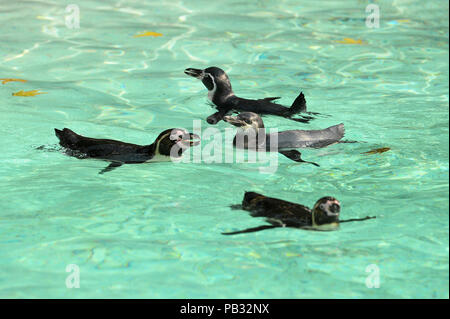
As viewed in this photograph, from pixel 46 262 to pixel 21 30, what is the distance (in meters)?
6.67

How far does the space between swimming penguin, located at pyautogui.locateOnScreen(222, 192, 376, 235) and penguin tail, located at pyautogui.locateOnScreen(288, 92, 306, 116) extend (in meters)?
2.07

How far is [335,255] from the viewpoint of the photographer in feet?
13.0

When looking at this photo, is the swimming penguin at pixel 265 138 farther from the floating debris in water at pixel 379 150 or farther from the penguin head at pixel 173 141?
the penguin head at pixel 173 141

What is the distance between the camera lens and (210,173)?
5.33 meters

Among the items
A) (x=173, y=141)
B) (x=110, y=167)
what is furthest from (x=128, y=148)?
(x=173, y=141)

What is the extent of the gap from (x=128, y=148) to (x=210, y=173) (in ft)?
2.15

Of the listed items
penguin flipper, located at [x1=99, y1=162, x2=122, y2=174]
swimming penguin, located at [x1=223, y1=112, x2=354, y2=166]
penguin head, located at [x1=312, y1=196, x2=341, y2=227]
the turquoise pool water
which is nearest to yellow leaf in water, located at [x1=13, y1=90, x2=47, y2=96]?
the turquoise pool water

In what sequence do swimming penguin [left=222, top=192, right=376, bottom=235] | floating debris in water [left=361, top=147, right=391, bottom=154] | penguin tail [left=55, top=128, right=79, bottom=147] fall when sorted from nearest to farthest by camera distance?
swimming penguin [left=222, top=192, right=376, bottom=235] < penguin tail [left=55, top=128, right=79, bottom=147] < floating debris in water [left=361, top=147, right=391, bottom=154]

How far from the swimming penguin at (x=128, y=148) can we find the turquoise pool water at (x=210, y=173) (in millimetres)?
111

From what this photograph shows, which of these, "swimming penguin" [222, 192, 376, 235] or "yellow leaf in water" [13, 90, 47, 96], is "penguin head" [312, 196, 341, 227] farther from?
"yellow leaf in water" [13, 90, 47, 96]

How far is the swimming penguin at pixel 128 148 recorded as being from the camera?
5.11m

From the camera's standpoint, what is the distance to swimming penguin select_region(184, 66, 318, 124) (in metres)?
6.38

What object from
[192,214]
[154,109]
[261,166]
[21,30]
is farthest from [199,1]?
[192,214]
